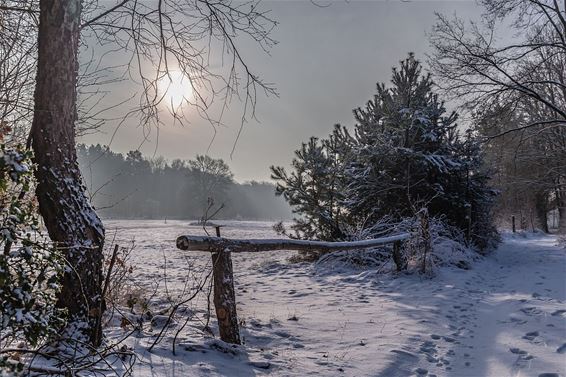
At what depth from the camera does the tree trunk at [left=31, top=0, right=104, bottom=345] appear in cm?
324

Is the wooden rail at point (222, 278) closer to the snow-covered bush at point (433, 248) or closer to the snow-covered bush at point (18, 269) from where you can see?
the snow-covered bush at point (18, 269)

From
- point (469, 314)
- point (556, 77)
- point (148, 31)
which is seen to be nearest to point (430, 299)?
point (469, 314)

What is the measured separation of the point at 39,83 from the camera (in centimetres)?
328

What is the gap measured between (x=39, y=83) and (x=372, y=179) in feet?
30.3

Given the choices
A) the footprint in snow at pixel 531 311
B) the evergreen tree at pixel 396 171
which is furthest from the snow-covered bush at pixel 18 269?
the evergreen tree at pixel 396 171

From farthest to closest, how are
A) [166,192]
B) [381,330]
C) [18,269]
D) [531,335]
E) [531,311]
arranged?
[166,192] → [531,311] → [381,330] → [531,335] → [18,269]

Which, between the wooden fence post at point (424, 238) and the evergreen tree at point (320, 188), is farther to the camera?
the evergreen tree at point (320, 188)

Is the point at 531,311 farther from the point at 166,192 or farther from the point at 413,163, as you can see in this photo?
the point at 166,192

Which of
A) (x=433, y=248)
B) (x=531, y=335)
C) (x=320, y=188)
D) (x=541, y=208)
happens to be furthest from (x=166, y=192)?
(x=531, y=335)

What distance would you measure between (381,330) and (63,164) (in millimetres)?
3903

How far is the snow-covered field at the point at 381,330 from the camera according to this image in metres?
3.51

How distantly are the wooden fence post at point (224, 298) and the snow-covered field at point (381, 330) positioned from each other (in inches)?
7.7

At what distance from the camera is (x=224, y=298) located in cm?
395

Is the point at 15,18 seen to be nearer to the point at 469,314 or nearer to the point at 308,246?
the point at 308,246
